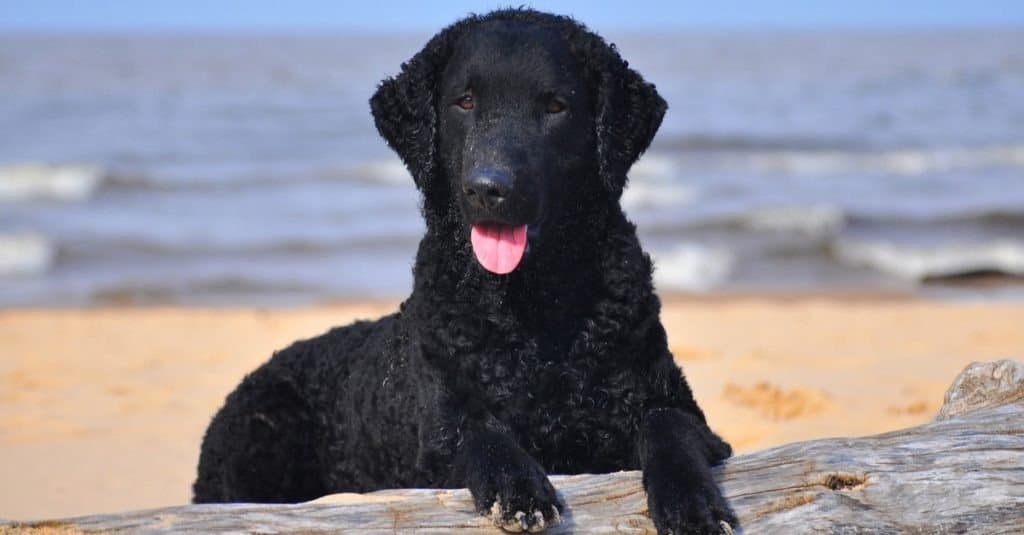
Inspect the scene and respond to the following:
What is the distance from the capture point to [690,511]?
10.9 feet

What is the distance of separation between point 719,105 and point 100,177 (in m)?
16.3

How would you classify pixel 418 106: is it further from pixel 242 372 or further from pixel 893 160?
pixel 893 160

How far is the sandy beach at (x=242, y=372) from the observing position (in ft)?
22.5

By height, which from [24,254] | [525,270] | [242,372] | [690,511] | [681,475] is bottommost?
[690,511]

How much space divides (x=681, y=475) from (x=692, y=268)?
10506mm

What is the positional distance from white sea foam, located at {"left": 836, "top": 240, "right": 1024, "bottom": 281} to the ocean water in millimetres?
37

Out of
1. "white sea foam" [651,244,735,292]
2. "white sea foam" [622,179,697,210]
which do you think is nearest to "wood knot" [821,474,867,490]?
"white sea foam" [651,244,735,292]

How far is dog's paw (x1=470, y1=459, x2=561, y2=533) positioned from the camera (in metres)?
3.35

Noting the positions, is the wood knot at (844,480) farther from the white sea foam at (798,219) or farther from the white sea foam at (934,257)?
the white sea foam at (798,219)

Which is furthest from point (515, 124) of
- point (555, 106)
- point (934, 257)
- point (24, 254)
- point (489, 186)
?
point (24, 254)

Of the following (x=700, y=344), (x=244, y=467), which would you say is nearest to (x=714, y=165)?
(x=700, y=344)

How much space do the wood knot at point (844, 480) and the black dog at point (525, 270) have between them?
0.37 metres

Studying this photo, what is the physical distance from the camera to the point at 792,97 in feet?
110

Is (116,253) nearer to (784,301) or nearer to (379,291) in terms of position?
(379,291)
